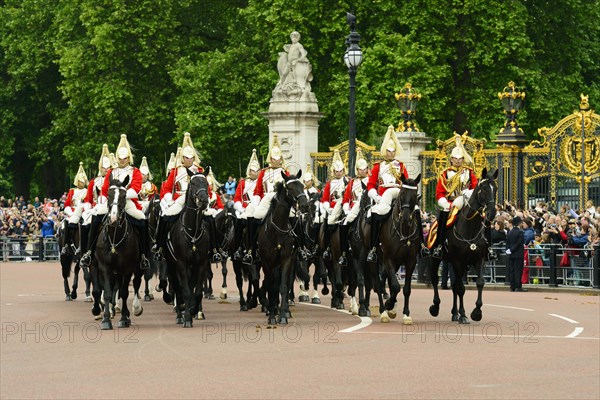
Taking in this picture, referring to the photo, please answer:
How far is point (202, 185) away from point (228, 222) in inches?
182

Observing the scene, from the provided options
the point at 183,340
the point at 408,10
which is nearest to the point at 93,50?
the point at 408,10

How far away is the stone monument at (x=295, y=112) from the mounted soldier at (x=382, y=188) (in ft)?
60.7

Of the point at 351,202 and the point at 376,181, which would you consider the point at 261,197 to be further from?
the point at 351,202

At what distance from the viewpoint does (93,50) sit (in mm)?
51000

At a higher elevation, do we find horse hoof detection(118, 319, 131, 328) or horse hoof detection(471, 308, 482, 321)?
horse hoof detection(471, 308, 482, 321)

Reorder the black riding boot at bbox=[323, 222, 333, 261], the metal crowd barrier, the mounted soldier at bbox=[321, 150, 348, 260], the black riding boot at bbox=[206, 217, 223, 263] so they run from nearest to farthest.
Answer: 1. the black riding boot at bbox=[206, 217, 223, 263]
2. the mounted soldier at bbox=[321, 150, 348, 260]
3. the black riding boot at bbox=[323, 222, 333, 261]
4. the metal crowd barrier

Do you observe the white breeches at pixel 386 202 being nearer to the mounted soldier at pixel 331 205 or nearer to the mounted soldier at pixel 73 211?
the mounted soldier at pixel 331 205

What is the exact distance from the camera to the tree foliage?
4341cm

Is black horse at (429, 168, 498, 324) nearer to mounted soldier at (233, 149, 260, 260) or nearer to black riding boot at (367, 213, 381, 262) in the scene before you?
black riding boot at (367, 213, 381, 262)

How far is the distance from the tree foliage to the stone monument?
3.64 metres

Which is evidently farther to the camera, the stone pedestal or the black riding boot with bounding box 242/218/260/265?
the stone pedestal

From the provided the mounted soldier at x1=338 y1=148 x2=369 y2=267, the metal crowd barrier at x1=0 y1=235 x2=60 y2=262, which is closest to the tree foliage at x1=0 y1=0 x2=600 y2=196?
the metal crowd barrier at x1=0 y1=235 x2=60 y2=262

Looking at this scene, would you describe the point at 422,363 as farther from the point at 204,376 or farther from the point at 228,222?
the point at 228,222

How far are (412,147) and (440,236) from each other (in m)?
17.4
